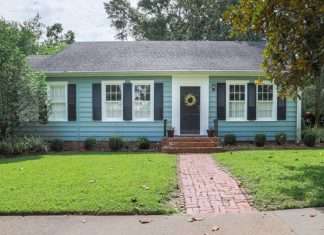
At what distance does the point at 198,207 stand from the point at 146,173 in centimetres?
293

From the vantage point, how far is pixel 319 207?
664 centimetres

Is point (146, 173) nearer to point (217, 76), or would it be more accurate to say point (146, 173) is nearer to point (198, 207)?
point (198, 207)

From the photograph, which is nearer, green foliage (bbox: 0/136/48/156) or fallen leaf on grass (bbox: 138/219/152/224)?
fallen leaf on grass (bbox: 138/219/152/224)

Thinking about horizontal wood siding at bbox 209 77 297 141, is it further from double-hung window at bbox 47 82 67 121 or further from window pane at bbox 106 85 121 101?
double-hung window at bbox 47 82 67 121

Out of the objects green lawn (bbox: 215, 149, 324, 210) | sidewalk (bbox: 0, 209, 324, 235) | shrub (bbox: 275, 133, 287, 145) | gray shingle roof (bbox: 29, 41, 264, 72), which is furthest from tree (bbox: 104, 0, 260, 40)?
sidewalk (bbox: 0, 209, 324, 235)

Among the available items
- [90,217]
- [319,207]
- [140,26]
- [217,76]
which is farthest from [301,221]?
[140,26]

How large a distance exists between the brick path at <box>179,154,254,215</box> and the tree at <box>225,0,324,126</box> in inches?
118

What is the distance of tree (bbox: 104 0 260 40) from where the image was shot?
3203cm

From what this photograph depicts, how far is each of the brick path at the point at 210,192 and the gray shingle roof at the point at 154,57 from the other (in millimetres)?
7470

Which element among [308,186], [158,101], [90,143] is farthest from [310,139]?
[308,186]

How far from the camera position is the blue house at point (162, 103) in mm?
17547

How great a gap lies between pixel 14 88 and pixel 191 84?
670 cm

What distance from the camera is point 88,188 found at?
7805 millimetres

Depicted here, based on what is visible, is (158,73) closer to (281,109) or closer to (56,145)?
(56,145)
